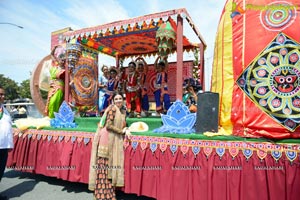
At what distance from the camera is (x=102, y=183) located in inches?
100

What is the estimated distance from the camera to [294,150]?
215cm

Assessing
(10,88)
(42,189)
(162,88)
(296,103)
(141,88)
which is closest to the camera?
(296,103)

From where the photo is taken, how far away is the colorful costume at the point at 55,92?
4.57 meters

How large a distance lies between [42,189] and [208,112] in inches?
120

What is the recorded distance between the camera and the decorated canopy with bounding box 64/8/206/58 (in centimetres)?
341

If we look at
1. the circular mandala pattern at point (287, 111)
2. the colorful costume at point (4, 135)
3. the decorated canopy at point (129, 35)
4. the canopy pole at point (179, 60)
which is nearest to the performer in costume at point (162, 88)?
the decorated canopy at point (129, 35)

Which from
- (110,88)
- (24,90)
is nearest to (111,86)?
(110,88)

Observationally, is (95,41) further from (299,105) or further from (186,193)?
(299,105)

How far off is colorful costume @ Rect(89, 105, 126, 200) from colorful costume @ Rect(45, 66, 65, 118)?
2490mm

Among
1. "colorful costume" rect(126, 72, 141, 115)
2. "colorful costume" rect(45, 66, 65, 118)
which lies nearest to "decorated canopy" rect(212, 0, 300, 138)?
"colorful costume" rect(126, 72, 141, 115)

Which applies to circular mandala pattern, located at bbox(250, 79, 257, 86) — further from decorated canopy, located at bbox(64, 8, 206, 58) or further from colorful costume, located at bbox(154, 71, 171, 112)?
colorful costume, located at bbox(154, 71, 171, 112)

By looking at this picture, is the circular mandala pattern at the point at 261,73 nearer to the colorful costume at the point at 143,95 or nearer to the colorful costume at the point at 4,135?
the colorful costume at the point at 143,95

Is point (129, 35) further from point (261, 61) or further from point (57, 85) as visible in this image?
point (261, 61)

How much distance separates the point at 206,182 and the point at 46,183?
9.76 feet
